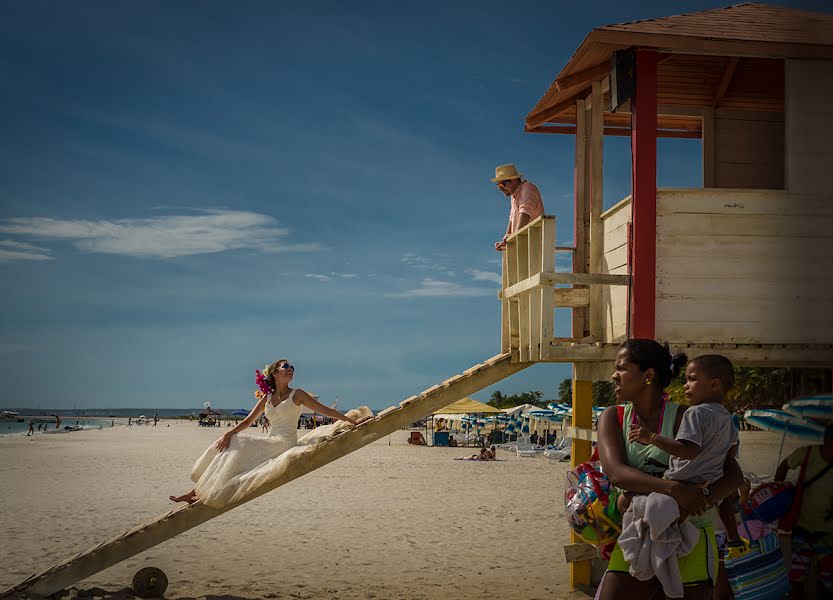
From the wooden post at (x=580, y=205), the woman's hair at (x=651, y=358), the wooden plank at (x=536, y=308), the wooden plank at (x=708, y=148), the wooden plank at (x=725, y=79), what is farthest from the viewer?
the wooden plank at (x=708, y=148)

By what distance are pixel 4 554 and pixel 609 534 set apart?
13.8 metres

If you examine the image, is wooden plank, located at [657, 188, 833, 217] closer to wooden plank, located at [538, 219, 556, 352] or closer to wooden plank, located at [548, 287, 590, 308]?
wooden plank, located at [538, 219, 556, 352]

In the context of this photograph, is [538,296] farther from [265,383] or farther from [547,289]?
[265,383]

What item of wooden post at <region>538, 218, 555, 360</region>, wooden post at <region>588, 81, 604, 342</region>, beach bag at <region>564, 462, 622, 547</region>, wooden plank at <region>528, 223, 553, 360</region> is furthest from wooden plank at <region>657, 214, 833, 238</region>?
beach bag at <region>564, 462, 622, 547</region>

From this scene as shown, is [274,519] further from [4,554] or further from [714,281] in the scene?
[714,281]

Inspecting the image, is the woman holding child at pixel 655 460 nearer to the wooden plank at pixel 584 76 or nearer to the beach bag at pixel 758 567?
the beach bag at pixel 758 567

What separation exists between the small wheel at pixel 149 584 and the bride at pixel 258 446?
6.02ft

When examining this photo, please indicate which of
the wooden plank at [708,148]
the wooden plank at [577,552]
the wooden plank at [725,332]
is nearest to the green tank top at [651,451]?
the wooden plank at [577,552]

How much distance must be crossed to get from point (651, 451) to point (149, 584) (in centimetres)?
834

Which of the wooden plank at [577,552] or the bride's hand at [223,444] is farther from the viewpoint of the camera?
the bride's hand at [223,444]

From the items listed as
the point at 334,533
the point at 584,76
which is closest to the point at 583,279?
the point at 584,76

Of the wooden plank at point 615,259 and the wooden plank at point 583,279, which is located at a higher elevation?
the wooden plank at point 615,259

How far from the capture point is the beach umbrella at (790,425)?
5.30 m

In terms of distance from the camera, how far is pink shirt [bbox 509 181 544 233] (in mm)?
9344
